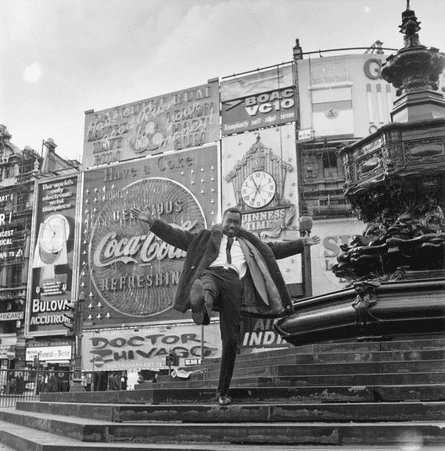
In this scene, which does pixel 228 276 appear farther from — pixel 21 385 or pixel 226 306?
pixel 21 385

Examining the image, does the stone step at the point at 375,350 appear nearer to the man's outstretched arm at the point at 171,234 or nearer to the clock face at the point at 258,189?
the man's outstretched arm at the point at 171,234

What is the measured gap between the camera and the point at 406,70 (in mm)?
8641

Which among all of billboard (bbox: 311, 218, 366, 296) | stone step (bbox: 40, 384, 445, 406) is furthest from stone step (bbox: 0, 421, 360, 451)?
billboard (bbox: 311, 218, 366, 296)

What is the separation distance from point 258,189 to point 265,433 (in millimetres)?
27472

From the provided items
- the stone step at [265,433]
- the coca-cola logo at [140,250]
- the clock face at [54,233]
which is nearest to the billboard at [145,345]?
the coca-cola logo at [140,250]

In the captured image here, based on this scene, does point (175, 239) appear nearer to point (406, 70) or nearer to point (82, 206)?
point (406, 70)

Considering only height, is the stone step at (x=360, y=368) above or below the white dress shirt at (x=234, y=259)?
below

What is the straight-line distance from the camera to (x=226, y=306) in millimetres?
4805

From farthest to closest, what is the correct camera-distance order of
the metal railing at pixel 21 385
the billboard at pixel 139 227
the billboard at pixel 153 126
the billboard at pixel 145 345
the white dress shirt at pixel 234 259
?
the billboard at pixel 153 126
the billboard at pixel 139 227
the billboard at pixel 145 345
the metal railing at pixel 21 385
the white dress shirt at pixel 234 259

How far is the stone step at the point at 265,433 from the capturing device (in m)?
3.48

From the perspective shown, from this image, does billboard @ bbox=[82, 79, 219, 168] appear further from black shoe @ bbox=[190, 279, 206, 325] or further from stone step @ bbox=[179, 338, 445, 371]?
black shoe @ bbox=[190, 279, 206, 325]

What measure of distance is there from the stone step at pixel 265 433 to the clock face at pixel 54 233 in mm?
33122

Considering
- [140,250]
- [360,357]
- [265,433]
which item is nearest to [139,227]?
[140,250]

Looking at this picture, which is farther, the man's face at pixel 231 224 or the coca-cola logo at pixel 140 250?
the coca-cola logo at pixel 140 250
